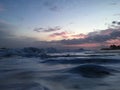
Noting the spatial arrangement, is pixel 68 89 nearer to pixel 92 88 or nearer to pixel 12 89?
pixel 92 88

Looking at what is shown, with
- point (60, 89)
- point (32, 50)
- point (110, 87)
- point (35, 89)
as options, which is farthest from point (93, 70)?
point (32, 50)

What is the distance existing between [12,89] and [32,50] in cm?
2571

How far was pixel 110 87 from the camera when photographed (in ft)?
15.8

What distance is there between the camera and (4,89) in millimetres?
4473

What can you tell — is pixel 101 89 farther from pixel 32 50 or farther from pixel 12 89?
pixel 32 50

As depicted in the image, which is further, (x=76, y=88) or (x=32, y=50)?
(x=32, y=50)

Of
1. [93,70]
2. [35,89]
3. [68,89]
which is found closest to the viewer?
[35,89]

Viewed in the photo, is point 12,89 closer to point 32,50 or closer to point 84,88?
point 84,88

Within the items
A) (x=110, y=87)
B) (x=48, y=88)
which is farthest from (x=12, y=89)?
(x=110, y=87)

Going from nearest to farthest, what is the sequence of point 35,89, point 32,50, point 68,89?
point 35,89 → point 68,89 → point 32,50

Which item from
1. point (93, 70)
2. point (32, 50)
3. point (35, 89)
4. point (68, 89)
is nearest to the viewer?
point (35, 89)

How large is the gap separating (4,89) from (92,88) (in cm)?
215

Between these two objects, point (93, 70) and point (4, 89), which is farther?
point (93, 70)

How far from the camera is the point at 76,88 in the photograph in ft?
15.5
